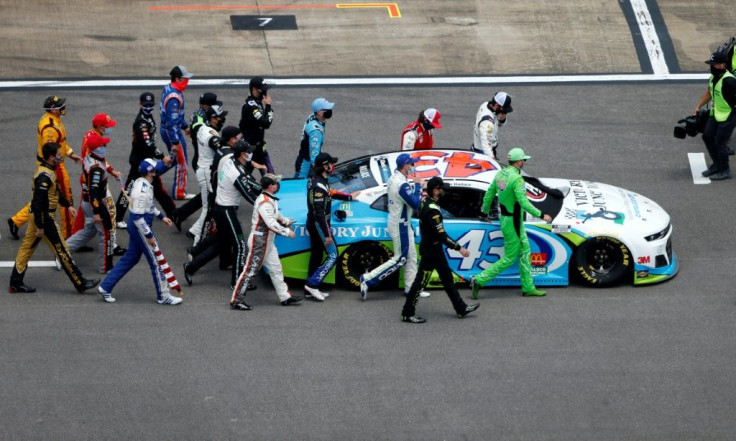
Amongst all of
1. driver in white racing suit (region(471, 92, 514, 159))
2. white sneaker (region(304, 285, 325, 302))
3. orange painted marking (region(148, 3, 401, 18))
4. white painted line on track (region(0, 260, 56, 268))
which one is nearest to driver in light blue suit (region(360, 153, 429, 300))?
white sneaker (region(304, 285, 325, 302))

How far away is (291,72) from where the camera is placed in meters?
20.2

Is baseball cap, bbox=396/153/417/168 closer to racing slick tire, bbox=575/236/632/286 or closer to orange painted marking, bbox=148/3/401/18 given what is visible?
racing slick tire, bbox=575/236/632/286

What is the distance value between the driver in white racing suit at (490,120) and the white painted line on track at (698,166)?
3.43 m

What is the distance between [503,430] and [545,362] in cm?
143

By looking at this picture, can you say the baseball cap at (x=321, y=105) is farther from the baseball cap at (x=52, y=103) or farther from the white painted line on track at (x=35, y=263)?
the white painted line on track at (x=35, y=263)

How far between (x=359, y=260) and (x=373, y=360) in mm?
2001

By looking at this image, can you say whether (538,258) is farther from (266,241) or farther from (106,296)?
(106,296)

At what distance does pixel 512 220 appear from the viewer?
12.2m

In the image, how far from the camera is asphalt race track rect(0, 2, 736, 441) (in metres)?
9.66

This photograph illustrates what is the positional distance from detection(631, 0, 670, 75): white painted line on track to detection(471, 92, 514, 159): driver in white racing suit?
6.65m

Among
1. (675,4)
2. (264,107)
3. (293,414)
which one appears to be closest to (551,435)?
(293,414)

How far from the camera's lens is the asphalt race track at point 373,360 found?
966 cm

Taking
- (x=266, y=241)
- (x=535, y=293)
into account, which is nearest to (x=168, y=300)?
(x=266, y=241)

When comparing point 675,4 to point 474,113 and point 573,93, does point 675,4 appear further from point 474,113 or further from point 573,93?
point 474,113
